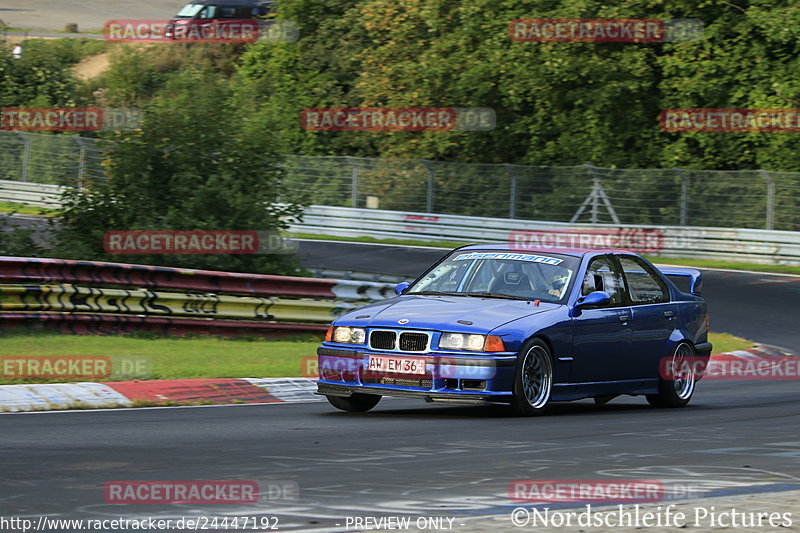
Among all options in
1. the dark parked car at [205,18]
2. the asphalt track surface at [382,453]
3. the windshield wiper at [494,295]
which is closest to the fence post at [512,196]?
the dark parked car at [205,18]

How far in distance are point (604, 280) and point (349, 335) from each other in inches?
101

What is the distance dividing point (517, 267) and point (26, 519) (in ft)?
19.9

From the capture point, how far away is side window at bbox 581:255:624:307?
35.6 ft

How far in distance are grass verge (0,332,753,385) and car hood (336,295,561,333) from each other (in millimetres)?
2770

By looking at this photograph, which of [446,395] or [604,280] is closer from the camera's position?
[446,395]

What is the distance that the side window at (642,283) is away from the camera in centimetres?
1145

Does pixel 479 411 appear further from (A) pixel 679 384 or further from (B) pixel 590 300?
(A) pixel 679 384

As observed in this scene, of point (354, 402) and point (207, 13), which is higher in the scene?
point (207, 13)

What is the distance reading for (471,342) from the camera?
9484 millimetres

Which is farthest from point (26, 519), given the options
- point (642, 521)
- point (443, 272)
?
point (443, 272)

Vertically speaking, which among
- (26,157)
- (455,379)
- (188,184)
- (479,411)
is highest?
(26,157)

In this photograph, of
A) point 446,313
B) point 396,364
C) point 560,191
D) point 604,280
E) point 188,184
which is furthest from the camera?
point 560,191

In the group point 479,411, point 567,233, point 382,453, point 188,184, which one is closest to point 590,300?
point 479,411

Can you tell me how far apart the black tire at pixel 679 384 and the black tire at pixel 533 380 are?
6.23 ft
